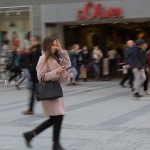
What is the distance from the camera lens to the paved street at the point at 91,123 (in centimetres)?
771

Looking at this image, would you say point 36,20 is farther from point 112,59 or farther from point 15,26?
point 112,59

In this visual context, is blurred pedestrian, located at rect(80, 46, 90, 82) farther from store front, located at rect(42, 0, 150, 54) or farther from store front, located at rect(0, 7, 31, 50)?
store front, located at rect(0, 7, 31, 50)

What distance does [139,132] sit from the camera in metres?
8.65

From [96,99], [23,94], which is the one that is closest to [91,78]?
[23,94]

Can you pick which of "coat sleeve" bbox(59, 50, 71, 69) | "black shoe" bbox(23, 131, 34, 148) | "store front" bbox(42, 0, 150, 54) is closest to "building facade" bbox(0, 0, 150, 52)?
"store front" bbox(42, 0, 150, 54)

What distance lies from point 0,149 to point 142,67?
7.31 meters

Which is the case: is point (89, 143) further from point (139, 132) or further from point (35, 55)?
point (35, 55)

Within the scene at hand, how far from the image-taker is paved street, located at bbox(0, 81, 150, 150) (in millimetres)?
7711

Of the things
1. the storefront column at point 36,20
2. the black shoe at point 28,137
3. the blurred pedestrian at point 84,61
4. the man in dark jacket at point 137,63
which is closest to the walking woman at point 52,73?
the black shoe at point 28,137

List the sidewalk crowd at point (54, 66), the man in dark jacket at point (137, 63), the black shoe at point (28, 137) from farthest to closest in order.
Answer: the man in dark jacket at point (137, 63)
the black shoe at point (28, 137)
the sidewalk crowd at point (54, 66)

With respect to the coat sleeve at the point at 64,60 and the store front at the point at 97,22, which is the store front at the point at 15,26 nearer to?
the store front at the point at 97,22

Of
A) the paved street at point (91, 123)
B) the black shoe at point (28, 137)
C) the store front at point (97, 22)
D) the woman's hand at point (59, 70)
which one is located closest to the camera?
the woman's hand at point (59, 70)

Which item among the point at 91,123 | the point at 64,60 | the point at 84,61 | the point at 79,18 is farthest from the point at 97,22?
the point at 64,60

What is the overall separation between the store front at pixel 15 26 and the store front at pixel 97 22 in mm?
1525
